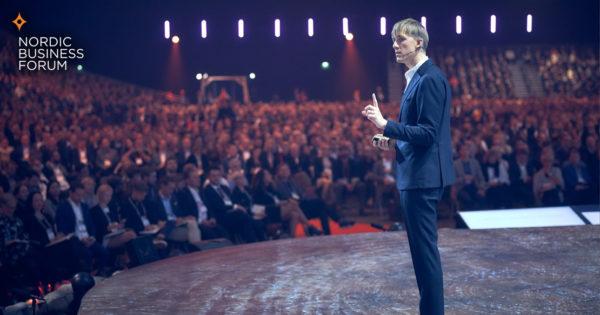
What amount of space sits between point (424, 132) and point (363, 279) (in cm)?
143

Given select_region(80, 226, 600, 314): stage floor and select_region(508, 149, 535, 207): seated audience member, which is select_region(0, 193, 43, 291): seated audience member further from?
select_region(508, 149, 535, 207): seated audience member

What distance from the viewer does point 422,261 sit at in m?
2.84

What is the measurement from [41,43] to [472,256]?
11664mm

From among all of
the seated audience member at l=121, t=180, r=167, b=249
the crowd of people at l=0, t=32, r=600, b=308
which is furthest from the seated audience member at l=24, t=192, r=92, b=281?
the seated audience member at l=121, t=180, r=167, b=249

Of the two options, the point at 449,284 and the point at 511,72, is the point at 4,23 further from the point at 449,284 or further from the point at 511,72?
the point at 511,72

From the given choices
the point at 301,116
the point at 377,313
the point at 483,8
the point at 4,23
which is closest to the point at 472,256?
the point at 377,313

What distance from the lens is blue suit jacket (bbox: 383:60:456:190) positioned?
280 centimetres

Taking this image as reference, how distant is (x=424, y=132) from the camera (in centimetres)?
279

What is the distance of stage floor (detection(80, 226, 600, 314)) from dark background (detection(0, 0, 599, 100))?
33.7 ft

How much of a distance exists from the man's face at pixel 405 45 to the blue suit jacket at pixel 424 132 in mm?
84

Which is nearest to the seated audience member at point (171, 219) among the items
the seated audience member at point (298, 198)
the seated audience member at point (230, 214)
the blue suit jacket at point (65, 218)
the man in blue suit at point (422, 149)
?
the seated audience member at point (230, 214)

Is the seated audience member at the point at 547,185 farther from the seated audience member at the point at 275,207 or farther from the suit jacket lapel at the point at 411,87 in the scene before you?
the suit jacket lapel at the point at 411,87

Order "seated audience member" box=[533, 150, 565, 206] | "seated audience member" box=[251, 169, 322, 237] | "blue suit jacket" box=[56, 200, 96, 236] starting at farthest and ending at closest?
"seated audience member" box=[533, 150, 565, 206] → "seated audience member" box=[251, 169, 322, 237] → "blue suit jacket" box=[56, 200, 96, 236]

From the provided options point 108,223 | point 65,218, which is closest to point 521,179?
point 108,223
